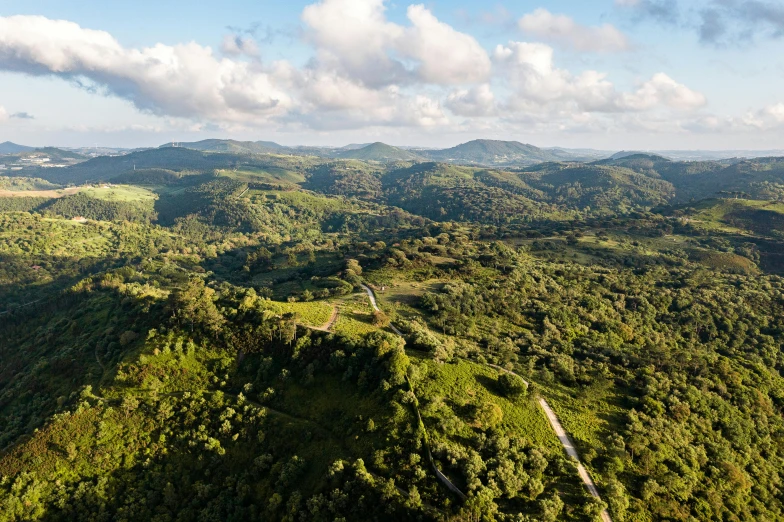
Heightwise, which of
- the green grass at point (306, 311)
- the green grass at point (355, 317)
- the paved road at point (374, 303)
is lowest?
the paved road at point (374, 303)

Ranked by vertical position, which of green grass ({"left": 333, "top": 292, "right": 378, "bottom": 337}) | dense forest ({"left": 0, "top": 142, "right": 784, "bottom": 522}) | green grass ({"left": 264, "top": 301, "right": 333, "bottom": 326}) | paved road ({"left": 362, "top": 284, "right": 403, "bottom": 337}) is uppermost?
green grass ({"left": 264, "top": 301, "right": 333, "bottom": 326})

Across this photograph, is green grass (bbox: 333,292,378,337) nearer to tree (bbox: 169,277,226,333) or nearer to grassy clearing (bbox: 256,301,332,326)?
grassy clearing (bbox: 256,301,332,326)

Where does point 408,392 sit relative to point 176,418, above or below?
above

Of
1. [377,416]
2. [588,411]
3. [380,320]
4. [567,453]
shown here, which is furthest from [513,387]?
[380,320]

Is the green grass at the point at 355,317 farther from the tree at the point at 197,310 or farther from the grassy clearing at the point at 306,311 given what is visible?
the tree at the point at 197,310

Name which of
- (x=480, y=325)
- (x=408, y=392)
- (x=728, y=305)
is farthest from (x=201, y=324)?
(x=728, y=305)

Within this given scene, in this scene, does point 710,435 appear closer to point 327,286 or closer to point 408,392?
point 408,392

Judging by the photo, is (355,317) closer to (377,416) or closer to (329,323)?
(329,323)

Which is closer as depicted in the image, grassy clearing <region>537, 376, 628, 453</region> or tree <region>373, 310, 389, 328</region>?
grassy clearing <region>537, 376, 628, 453</region>

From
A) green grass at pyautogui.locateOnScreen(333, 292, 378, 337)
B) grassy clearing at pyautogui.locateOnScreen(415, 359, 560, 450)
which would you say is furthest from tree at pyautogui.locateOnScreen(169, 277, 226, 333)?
grassy clearing at pyautogui.locateOnScreen(415, 359, 560, 450)

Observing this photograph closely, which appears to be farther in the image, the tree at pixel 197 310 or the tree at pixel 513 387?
the tree at pixel 197 310

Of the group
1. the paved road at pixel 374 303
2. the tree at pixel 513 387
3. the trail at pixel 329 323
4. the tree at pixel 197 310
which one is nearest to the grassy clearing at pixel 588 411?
the tree at pixel 513 387
